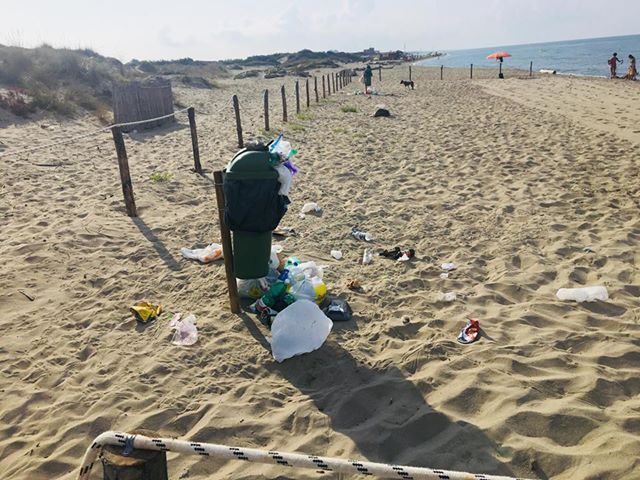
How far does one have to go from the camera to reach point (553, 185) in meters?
7.55

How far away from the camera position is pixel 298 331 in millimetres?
3697

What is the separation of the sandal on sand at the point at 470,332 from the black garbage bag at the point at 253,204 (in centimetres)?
171

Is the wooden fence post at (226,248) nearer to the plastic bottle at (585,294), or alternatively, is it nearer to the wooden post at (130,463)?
the wooden post at (130,463)

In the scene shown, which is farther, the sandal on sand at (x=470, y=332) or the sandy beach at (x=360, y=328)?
the sandal on sand at (x=470, y=332)

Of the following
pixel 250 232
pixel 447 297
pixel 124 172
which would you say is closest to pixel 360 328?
pixel 447 297

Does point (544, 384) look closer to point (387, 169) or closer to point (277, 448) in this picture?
point (277, 448)

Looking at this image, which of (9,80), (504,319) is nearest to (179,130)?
(9,80)

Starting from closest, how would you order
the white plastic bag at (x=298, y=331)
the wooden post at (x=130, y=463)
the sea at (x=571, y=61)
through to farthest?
the wooden post at (x=130, y=463), the white plastic bag at (x=298, y=331), the sea at (x=571, y=61)

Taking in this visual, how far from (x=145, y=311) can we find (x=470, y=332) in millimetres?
2678

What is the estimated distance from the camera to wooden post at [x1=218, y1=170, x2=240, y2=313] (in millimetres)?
3957

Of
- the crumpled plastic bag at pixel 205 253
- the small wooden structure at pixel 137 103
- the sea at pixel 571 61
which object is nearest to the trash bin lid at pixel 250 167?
the crumpled plastic bag at pixel 205 253

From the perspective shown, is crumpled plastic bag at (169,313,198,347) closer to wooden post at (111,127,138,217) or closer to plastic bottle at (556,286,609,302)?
wooden post at (111,127,138,217)

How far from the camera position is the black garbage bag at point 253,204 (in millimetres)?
3758

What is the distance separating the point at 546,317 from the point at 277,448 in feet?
8.11
